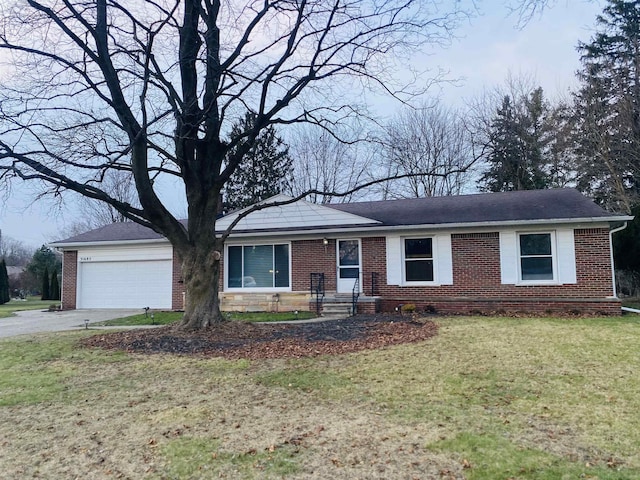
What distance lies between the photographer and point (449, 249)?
1384cm

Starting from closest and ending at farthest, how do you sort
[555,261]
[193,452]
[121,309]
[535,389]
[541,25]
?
[193,452]
[535,389]
[541,25]
[555,261]
[121,309]

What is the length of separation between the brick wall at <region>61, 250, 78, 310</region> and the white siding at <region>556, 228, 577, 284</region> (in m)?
18.0

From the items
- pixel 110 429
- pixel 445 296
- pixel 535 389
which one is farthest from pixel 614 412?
pixel 445 296

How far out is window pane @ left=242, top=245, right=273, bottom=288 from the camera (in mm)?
15703

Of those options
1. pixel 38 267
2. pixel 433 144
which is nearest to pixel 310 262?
pixel 433 144

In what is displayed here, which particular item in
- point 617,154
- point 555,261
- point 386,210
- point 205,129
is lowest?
point 555,261

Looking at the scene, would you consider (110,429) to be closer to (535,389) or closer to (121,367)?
(121,367)

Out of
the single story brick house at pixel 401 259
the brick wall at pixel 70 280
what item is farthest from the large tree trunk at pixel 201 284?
the brick wall at pixel 70 280

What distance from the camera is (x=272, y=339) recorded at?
908 cm

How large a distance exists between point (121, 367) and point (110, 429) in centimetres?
297

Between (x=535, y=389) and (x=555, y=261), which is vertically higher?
(x=555, y=261)

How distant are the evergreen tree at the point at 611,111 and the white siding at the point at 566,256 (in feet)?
33.6

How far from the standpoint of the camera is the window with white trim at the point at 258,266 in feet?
51.1

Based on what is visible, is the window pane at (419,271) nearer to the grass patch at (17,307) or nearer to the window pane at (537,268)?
the window pane at (537,268)
